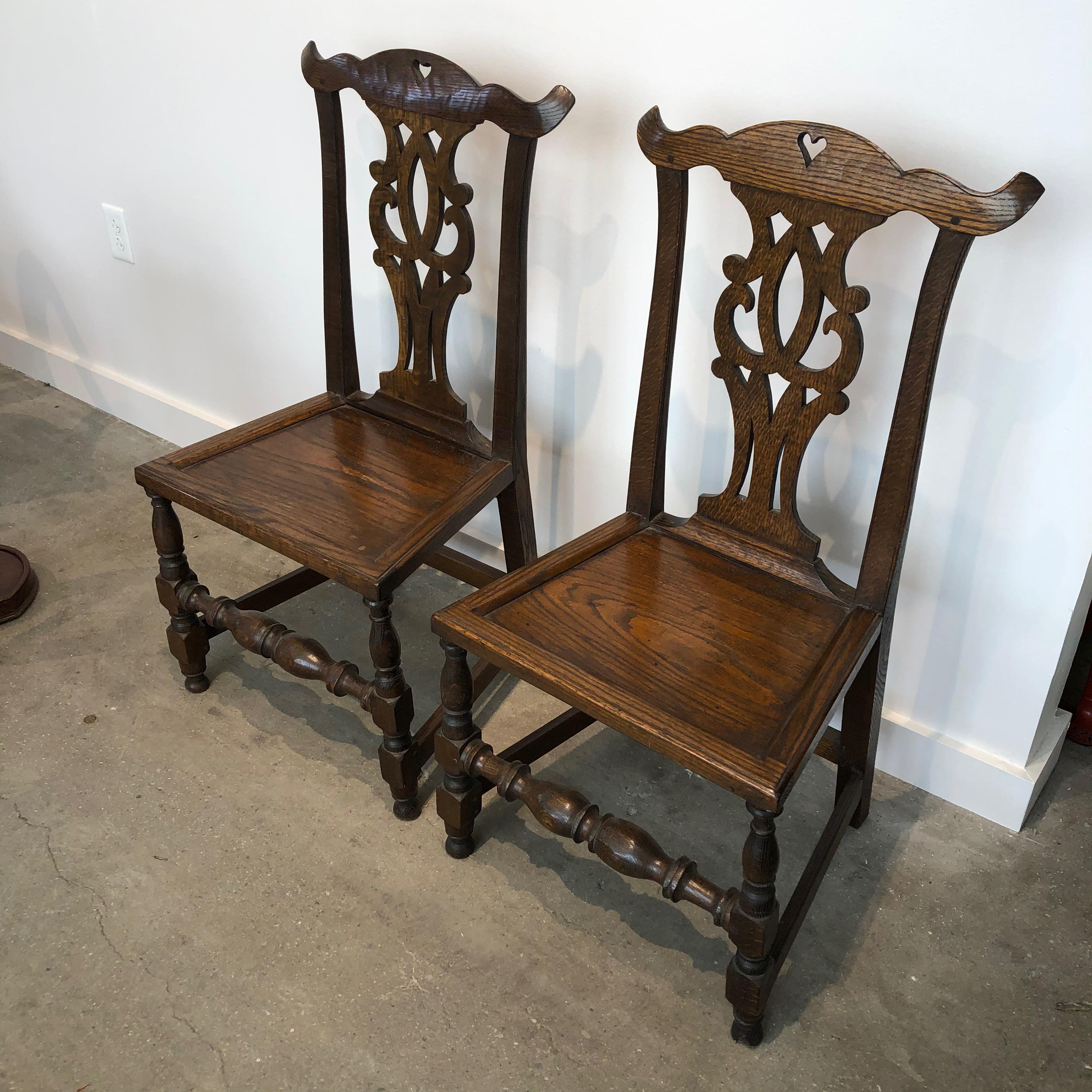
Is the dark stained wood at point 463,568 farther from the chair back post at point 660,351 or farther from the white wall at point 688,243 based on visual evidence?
the chair back post at point 660,351

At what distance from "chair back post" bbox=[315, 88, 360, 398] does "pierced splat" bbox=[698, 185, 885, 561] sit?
0.66 m

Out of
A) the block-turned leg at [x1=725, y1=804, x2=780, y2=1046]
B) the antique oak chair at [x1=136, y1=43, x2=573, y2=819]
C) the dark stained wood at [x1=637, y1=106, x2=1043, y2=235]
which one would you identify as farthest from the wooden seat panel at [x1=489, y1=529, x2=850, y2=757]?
the dark stained wood at [x1=637, y1=106, x2=1043, y2=235]

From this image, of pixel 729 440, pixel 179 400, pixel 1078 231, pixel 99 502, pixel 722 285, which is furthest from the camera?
pixel 179 400

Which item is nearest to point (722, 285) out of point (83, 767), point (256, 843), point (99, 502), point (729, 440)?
point (729, 440)

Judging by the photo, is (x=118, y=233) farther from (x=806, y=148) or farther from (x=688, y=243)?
(x=806, y=148)

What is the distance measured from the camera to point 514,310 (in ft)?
4.64

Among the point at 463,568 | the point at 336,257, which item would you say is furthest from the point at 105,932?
the point at 336,257

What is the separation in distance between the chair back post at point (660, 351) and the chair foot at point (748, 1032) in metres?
0.65

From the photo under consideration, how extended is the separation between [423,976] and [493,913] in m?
0.13

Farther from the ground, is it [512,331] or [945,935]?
[512,331]

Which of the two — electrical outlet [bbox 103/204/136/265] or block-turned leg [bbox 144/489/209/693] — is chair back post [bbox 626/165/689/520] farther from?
electrical outlet [bbox 103/204/136/265]

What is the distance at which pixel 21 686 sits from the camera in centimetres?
170

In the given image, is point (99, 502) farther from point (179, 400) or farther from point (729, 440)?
point (729, 440)

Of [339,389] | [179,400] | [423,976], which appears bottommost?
[423,976]
